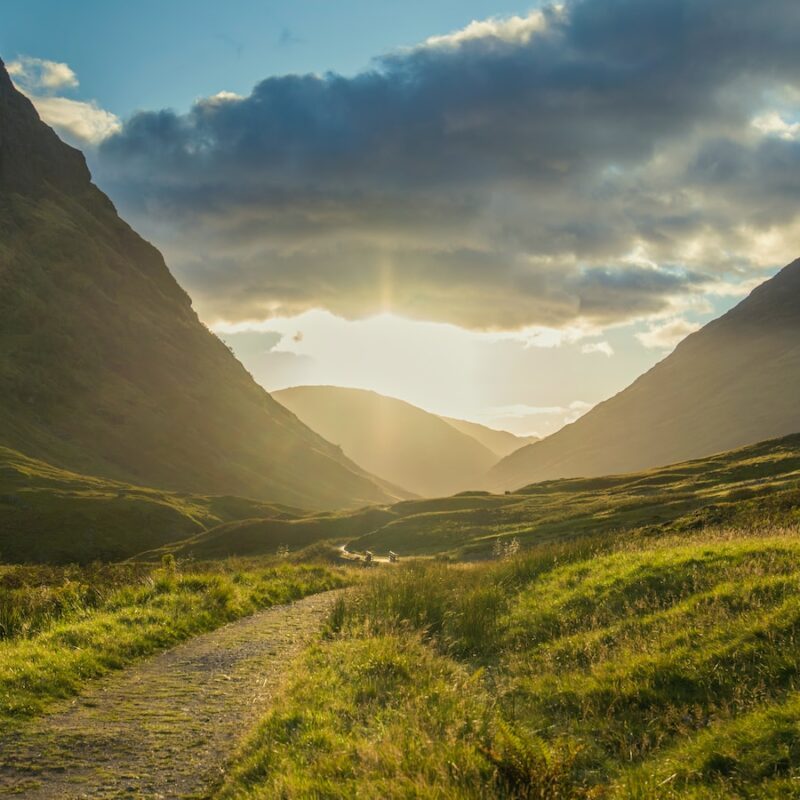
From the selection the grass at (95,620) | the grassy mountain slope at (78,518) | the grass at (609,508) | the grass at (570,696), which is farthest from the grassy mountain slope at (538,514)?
the grass at (95,620)

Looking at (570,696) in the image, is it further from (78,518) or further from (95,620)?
(78,518)

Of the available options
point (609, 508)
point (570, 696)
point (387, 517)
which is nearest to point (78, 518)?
point (387, 517)

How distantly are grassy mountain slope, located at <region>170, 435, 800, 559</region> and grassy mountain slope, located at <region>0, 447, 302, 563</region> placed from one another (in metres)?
11.4

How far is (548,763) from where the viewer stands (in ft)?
23.7

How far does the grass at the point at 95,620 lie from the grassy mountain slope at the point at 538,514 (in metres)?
28.5

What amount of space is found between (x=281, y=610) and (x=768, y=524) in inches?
674

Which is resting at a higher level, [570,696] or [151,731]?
[151,731]

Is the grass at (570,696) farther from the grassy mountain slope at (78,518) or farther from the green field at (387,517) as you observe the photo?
the grassy mountain slope at (78,518)

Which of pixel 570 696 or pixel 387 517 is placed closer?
pixel 570 696

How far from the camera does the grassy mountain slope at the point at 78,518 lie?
87812mm

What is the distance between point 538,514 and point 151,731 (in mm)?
72744

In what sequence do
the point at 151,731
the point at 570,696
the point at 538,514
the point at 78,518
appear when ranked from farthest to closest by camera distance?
the point at 78,518 < the point at 538,514 < the point at 570,696 < the point at 151,731

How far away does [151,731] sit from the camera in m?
9.50

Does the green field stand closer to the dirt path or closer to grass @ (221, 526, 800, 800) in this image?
grass @ (221, 526, 800, 800)
